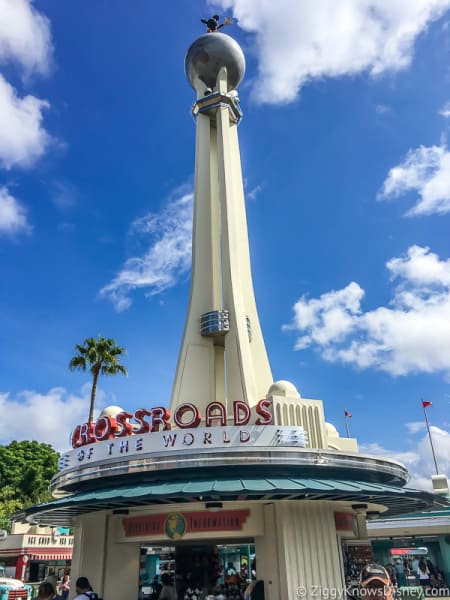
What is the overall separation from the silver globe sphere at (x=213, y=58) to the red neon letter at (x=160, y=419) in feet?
79.8

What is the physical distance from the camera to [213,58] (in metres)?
33.2

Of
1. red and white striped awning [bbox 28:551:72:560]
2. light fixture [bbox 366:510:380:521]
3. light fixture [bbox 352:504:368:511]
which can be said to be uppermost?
light fixture [bbox 366:510:380:521]

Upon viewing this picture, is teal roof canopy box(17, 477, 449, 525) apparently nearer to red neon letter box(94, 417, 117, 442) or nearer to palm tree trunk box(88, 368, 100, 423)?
red neon letter box(94, 417, 117, 442)

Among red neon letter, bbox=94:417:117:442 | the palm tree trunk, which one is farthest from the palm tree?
red neon letter, bbox=94:417:117:442

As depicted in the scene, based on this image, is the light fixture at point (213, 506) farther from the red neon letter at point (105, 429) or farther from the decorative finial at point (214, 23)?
the decorative finial at point (214, 23)

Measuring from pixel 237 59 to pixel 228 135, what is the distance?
6410 millimetres

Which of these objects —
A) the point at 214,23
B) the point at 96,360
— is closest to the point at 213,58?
the point at 214,23

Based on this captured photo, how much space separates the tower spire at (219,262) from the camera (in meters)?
26.2

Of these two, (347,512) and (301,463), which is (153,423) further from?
(347,512)

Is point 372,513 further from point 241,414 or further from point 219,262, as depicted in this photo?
point 219,262

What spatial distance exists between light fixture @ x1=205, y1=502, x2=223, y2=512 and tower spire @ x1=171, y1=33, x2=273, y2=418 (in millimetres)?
6410

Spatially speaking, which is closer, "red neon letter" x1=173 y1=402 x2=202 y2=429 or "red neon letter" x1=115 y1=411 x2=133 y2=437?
"red neon letter" x1=173 y1=402 x2=202 y2=429

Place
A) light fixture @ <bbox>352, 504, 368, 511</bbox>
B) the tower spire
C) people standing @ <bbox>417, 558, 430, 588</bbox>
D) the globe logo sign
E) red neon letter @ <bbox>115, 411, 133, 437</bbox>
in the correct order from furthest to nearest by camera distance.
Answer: people standing @ <bbox>417, 558, 430, 588</bbox> < the tower spire < light fixture @ <bbox>352, 504, 368, 511</bbox> < red neon letter @ <bbox>115, 411, 133, 437</bbox> < the globe logo sign

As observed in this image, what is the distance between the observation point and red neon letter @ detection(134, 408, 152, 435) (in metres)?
19.5
